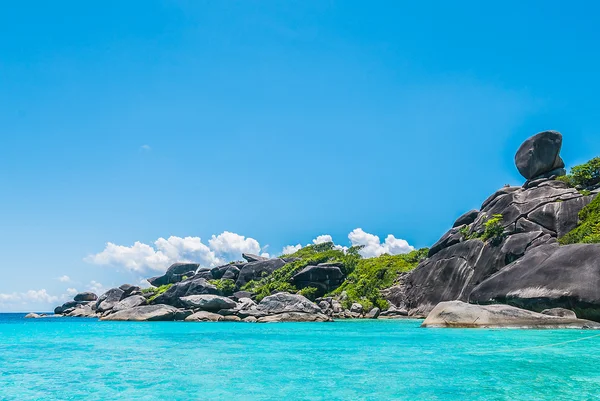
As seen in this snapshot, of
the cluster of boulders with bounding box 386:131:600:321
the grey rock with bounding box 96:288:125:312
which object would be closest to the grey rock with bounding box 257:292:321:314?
the cluster of boulders with bounding box 386:131:600:321

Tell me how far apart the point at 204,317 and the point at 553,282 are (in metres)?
29.3

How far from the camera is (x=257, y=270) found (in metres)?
62.0

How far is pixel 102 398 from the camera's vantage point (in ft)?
32.8

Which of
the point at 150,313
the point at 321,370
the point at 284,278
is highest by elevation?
the point at 284,278

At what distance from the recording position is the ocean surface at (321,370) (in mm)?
10031

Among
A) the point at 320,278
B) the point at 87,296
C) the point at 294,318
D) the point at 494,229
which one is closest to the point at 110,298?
the point at 87,296

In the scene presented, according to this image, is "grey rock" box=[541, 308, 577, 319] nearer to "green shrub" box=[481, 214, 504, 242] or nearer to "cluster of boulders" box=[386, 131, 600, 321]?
"cluster of boulders" box=[386, 131, 600, 321]

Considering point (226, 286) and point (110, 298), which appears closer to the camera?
point (226, 286)

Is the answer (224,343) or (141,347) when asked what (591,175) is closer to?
(224,343)

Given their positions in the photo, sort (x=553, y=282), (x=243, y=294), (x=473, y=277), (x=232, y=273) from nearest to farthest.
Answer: (x=553, y=282)
(x=473, y=277)
(x=243, y=294)
(x=232, y=273)

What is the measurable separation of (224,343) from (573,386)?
15.1m

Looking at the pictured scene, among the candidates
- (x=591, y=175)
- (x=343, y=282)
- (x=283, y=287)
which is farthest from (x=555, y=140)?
(x=283, y=287)

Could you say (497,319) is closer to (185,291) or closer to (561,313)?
(561,313)

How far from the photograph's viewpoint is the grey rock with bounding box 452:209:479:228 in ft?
156
